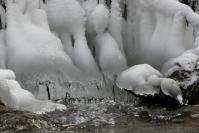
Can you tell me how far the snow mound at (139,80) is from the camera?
27.7 ft

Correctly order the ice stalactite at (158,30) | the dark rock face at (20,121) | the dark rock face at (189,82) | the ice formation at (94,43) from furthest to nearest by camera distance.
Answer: the ice stalactite at (158,30), the ice formation at (94,43), the dark rock face at (189,82), the dark rock face at (20,121)

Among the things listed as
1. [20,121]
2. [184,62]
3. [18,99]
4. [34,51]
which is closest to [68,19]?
[34,51]

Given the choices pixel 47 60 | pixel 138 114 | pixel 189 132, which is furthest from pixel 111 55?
pixel 189 132

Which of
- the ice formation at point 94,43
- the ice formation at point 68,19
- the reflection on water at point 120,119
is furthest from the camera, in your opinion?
the ice formation at point 68,19

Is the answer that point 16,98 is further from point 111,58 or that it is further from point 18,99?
point 111,58

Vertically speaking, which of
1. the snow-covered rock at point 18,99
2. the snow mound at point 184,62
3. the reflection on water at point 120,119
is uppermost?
the snow mound at point 184,62

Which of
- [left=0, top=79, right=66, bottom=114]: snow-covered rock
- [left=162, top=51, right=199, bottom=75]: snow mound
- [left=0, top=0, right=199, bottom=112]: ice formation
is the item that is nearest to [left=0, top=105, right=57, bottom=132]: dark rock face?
[left=0, top=79, right=66, bottom=114]: snow-covered rock

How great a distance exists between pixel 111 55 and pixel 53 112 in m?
2.10

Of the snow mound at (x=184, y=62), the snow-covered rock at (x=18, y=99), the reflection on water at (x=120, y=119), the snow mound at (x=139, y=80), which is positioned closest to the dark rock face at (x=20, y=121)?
the reflection on water at (x=120, y=119)

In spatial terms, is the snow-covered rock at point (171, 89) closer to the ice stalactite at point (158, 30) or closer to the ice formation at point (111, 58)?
the ice stalactite at point (158, 30)

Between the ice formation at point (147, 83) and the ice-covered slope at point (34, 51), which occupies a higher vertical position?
the ice-covered slope at point (34, 51)

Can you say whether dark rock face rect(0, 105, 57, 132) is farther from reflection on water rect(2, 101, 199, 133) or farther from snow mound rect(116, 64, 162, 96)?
snow mound rect(116, 64, 162, 96)

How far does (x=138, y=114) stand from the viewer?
8.04m

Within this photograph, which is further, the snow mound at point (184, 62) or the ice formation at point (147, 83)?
the snow mound at point (184, 62)
